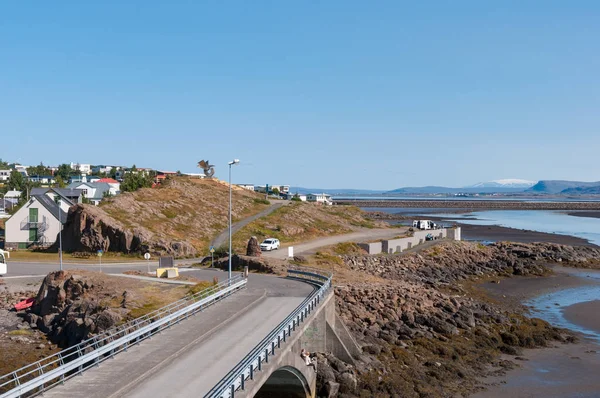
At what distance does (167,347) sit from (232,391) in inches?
274

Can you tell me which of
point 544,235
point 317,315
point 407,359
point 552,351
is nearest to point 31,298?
point 317,315

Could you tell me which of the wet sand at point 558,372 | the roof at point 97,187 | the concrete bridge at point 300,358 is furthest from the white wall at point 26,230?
the wet sand at point 558,372

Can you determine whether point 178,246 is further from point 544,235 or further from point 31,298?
point 544,235

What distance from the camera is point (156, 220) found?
78.6 m

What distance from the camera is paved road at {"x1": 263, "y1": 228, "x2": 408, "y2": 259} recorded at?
216 ft

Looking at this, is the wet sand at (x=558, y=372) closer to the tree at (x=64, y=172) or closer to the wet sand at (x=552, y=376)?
the wet sand at (x=552, y=376)

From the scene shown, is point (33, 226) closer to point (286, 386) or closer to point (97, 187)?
point (286, 386)

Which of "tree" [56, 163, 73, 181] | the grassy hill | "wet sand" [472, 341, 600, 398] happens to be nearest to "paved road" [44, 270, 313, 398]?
"wet sand" [472, 341, 600, 398]

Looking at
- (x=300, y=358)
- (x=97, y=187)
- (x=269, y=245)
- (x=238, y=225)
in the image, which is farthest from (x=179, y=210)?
(x=300, y=358)

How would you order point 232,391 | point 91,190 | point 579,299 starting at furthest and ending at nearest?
point 91,190 < point 579,299 < point 232,391

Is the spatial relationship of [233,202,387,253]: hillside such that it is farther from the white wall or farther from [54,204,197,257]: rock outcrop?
the white wall

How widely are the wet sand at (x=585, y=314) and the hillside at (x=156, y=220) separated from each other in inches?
1658

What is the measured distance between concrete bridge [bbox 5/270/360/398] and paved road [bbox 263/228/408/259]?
25.9 metres

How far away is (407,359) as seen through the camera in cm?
3550
